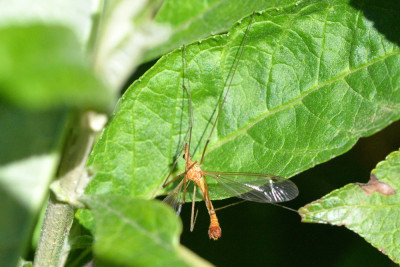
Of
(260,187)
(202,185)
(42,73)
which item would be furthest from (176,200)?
(42,73)

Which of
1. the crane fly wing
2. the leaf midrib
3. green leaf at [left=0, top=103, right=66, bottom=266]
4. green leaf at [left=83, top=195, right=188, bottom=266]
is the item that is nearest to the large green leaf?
the leaf midrib

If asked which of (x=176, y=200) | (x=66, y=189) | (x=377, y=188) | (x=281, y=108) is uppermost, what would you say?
(x=281, y=108)

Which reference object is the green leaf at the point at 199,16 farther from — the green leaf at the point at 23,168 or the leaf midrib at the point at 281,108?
the green leaf at the point at 23,168

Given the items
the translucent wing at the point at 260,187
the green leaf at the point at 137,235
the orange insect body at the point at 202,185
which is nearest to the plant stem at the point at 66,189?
the green leaf at the point at 137,235

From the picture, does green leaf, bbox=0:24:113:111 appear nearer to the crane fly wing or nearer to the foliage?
the foliage

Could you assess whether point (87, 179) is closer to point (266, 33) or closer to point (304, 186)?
point (266, 33)

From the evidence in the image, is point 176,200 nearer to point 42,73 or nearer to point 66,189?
point 66,189
